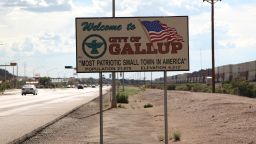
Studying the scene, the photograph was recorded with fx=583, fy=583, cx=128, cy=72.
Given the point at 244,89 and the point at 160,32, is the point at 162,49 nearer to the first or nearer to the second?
the point at 160,32

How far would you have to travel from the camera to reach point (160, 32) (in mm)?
11328

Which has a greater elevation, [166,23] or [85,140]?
[166,23]

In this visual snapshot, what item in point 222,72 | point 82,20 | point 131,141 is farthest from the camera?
point 222,72

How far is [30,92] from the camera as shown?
81.1 meters

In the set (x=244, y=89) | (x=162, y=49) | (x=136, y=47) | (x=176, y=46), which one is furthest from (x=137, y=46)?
(x=244, y=89)

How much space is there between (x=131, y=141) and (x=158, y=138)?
1.15 meters

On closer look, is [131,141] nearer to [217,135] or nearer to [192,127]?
[217,135]

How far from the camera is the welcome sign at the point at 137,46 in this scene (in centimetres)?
1127

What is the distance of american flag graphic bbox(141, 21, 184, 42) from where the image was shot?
11.3 m

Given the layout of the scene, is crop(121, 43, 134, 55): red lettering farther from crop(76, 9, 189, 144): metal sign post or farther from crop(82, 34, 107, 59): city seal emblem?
crop(82, 34, 107, 59): city seal emblem

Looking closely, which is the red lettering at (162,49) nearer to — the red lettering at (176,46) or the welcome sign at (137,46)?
the welcome sign at (137,46)

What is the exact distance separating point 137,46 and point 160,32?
0.52 meters

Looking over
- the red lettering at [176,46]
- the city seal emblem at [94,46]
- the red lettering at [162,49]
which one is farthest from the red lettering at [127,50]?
the red lettering at [176,46]

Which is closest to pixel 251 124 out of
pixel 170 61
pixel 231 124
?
pixel 231 124
